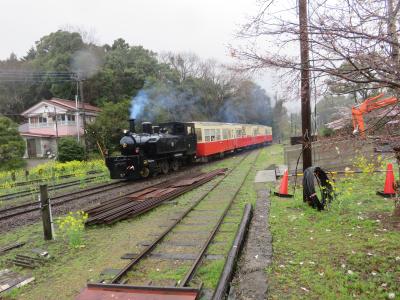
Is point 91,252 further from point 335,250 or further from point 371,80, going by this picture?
point 371,80

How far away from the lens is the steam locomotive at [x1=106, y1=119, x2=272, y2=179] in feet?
53.9

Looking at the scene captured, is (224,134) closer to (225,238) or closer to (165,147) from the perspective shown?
(165,147)

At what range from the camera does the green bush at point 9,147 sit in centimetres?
2712

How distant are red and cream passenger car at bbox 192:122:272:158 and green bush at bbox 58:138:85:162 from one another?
39.2 ft

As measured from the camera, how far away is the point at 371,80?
12.2 ft

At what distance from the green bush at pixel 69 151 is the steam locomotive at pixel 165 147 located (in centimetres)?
1136

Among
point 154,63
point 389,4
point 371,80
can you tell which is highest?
point 154,63

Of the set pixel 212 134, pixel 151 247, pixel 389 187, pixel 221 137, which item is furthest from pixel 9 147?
pixel 389 187

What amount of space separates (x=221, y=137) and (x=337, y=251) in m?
21.4

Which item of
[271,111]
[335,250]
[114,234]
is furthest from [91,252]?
[271,111]

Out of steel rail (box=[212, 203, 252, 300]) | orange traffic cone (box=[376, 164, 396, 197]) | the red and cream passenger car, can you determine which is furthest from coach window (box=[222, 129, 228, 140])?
steel rail (box=[212, 203, 252, 300])

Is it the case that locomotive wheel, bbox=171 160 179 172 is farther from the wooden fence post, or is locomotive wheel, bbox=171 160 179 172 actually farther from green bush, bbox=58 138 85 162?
green bush, bbox=58 138 85 162

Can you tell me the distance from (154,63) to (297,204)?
37.9m

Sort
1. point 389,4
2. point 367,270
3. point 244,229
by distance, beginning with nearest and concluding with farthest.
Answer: point 389,4 < point 367,270 < point 244,229
